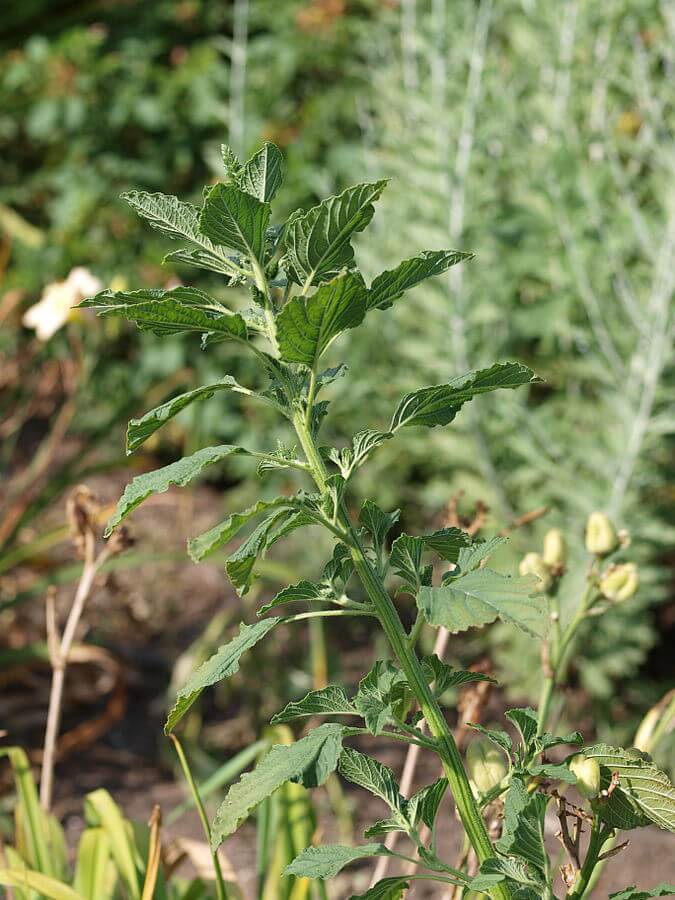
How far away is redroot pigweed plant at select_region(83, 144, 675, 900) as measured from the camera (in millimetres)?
703

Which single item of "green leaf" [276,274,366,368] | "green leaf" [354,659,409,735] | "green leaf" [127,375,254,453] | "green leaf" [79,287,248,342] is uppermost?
"green leaf" [79,287,248,342]

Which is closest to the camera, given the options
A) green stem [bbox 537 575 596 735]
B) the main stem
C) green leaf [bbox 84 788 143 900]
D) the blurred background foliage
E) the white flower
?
the main stem

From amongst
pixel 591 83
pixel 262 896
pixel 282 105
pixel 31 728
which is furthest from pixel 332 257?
pixel 282 105

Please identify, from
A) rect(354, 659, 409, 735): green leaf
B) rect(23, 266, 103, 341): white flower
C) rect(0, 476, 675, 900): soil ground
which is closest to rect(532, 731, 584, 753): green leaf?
rect(354, 659, 409, 735): green leaf

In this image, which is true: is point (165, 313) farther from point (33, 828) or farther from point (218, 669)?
point (33, 828)

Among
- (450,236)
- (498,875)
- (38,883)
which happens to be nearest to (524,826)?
(498,875)

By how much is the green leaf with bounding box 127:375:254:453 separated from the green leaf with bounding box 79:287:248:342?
0.12 ft

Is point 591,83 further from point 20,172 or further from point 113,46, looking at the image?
point 20,172

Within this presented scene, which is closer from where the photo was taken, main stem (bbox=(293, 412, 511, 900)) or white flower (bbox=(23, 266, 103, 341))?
main stem (bbox=(293, 412, 511, 900))

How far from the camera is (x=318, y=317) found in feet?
2.29

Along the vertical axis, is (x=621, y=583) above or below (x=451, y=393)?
below

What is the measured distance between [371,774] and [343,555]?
6.7 inches

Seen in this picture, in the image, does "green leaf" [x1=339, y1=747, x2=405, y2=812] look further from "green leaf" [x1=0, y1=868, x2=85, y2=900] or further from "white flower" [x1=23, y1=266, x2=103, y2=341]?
"white flower" [x1=23, y1=266, x2=103, y2=341]

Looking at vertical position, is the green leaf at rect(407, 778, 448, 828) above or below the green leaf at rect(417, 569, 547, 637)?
below
